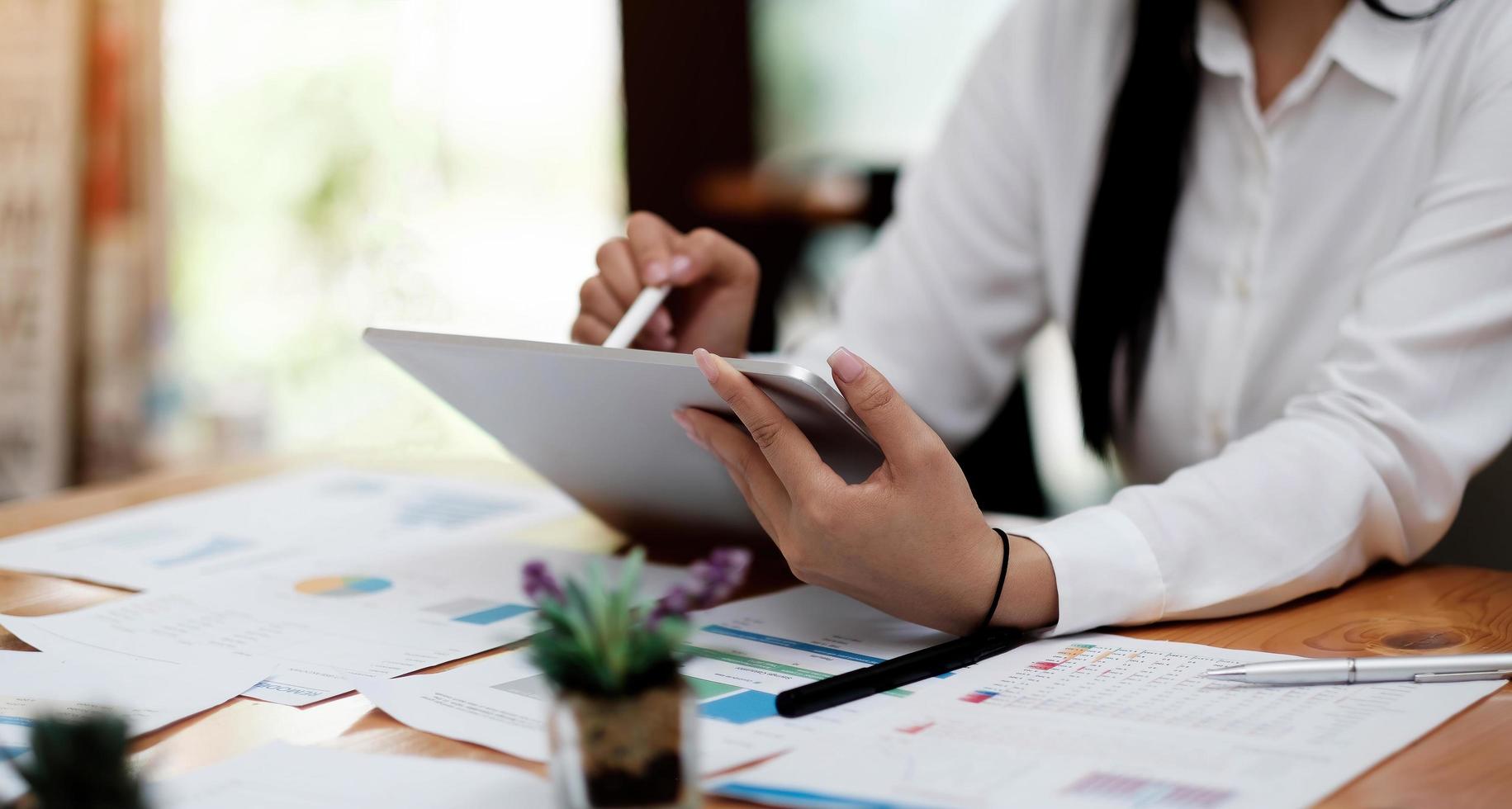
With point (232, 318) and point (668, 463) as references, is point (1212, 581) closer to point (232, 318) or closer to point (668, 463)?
point (668, 463)

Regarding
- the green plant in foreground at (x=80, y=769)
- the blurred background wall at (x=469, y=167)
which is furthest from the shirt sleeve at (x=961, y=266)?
the blurred background wall at (x=469, y=167)

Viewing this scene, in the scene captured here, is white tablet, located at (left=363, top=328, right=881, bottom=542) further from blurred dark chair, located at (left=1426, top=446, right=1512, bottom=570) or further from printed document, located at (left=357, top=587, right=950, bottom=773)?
blurred dark chair, located at (left=1426, top=446, right=1512, bottom=570)

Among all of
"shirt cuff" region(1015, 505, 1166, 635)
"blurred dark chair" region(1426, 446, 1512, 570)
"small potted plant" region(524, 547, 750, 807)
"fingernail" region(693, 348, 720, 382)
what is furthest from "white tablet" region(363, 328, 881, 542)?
"blurred dark chair" region(1426, 446, 1512, 570)

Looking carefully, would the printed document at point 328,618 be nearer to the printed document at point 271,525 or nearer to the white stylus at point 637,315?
the printed document at point 271,525

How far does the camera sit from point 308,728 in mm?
579

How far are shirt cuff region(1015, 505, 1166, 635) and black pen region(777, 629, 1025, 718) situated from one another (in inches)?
1.4

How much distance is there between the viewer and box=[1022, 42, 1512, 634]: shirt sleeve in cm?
73

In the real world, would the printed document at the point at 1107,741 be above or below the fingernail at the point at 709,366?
below

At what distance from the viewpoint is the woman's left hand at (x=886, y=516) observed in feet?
2.07

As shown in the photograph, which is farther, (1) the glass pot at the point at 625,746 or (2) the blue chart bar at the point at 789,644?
(2) the blue chart bar at the point at 789,644

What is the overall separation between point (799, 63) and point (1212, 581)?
258cm

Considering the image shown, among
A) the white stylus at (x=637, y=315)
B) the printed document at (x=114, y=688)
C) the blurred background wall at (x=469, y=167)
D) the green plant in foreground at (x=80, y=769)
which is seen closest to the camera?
the green plant in foreground at (x=80, y=769)

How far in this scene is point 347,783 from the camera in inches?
20.1

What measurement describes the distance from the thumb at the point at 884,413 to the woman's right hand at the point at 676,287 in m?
0.37
